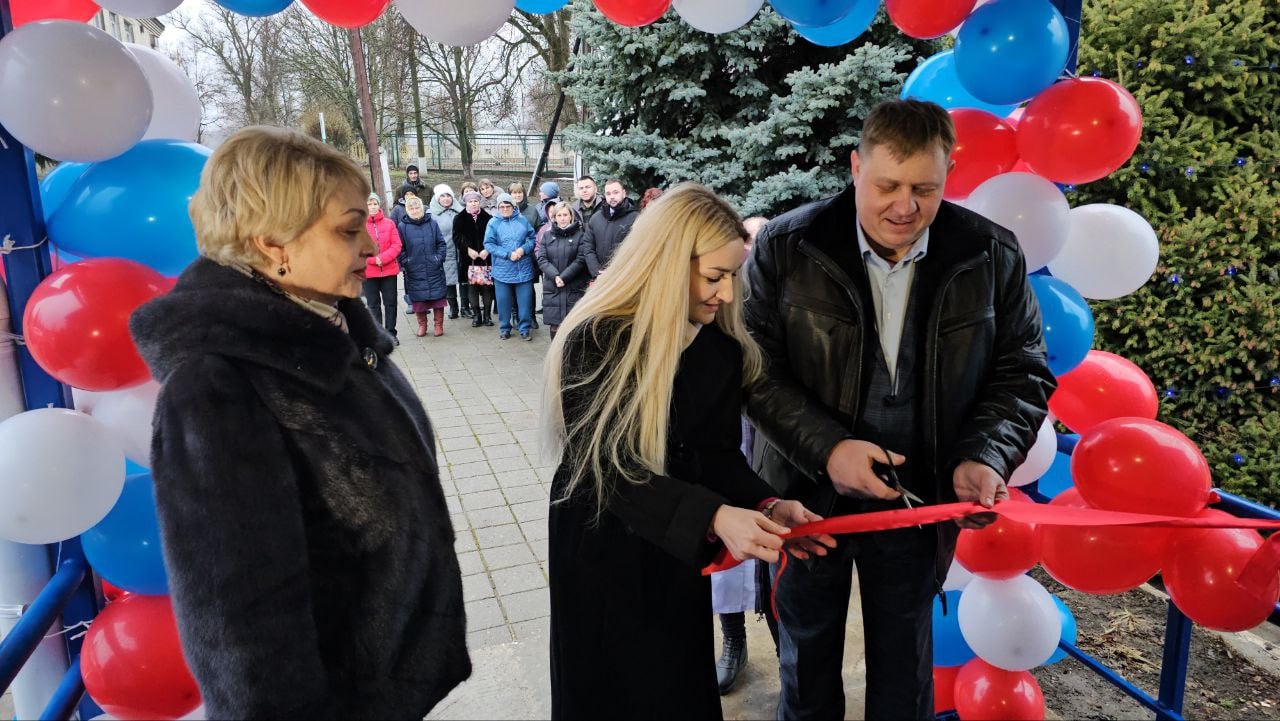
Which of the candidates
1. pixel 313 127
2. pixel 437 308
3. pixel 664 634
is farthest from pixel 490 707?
pixel 313 127

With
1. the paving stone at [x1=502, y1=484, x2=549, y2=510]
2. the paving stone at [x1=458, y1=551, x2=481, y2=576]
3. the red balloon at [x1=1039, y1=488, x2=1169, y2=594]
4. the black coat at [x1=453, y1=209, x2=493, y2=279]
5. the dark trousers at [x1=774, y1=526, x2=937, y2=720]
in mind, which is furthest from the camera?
the black coat at [x1=453, y1=209, x2=493, y2=279]

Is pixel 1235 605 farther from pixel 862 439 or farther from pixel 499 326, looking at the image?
pixel 499 326

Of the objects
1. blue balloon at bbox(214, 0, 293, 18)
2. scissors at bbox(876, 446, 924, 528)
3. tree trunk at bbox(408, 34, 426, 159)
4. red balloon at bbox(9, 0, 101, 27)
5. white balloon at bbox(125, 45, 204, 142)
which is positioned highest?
tree trunk at bbox(408, 34, 426, 159)

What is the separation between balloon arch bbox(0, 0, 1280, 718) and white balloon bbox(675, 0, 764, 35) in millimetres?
10

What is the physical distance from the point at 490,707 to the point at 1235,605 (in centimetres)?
243

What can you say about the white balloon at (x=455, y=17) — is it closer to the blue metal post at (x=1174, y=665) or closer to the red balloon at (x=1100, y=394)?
the red balloon at (x=1100, y=394)

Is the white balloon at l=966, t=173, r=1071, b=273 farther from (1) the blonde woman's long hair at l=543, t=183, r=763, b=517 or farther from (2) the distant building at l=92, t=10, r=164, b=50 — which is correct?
(2) the distant building at l=92, t=10, r=164, b=50

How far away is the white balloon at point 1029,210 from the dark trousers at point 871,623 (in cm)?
109

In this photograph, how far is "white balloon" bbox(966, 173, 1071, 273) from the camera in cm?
268

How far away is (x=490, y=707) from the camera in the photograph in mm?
3092

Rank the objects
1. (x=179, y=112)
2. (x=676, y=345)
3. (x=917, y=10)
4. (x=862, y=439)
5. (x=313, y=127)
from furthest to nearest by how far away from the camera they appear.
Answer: (x=313, y=127) → (x=917, y=10) → (x=179, y=112) → (x=862, y=439) → (x=676, y=345)

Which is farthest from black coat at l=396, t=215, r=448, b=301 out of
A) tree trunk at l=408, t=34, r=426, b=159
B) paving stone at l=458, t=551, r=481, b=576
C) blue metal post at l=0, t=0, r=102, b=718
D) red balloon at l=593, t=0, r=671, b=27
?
tree trunk at l=408, t=34, r=426, b=159

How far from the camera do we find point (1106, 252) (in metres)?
2.92

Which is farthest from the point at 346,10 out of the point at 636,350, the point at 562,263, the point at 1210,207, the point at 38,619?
the point at 562,263
